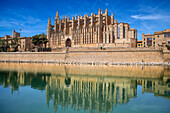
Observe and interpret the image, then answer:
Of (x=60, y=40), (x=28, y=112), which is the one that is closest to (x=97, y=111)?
(x=28, y=112)

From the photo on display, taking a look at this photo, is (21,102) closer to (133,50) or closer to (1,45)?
(133,50)

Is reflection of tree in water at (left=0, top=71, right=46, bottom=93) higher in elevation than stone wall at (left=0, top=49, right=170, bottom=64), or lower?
lower

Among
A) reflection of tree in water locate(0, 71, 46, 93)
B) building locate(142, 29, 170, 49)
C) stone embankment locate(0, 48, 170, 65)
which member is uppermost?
building locate(142, 29, 170, 49)

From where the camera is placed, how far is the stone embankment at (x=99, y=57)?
126 feet

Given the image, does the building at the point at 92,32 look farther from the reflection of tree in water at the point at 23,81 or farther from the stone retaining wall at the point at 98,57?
the reflection of tree in water at the point at 23,81

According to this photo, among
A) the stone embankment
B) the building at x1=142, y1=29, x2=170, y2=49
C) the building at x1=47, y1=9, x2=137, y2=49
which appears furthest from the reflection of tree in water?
the building at x1=142, y1=29, x2=170, y2=49

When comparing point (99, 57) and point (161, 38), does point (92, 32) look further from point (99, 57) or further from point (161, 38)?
point (161, 38)

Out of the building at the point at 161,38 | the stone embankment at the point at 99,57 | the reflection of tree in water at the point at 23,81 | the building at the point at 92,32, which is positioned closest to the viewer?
the reflection of tree in water at the point at 23,81

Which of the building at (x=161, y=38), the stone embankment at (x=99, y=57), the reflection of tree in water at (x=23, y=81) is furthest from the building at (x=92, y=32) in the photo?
the reflection of tree in water at (x=23, y=81)

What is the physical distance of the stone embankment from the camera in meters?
38.3

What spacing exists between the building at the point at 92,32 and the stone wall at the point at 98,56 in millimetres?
9525

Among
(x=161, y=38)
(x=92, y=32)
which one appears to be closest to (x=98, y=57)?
(x=92, y=32)

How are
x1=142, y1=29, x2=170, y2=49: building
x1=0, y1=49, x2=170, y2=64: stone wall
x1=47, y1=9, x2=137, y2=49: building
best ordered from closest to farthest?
x1=0, y1=49, x2=170, y2=64: stone wall < x1=142, y1=29, x2=170, y2=49: building < x1=47, y1=9, x2=137, y2=49: building

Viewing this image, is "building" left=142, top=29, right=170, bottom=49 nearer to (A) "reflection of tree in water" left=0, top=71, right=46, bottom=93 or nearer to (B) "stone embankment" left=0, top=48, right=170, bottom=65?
(B) "stone embankment" left=0, top=48, right=170, bottom=65
